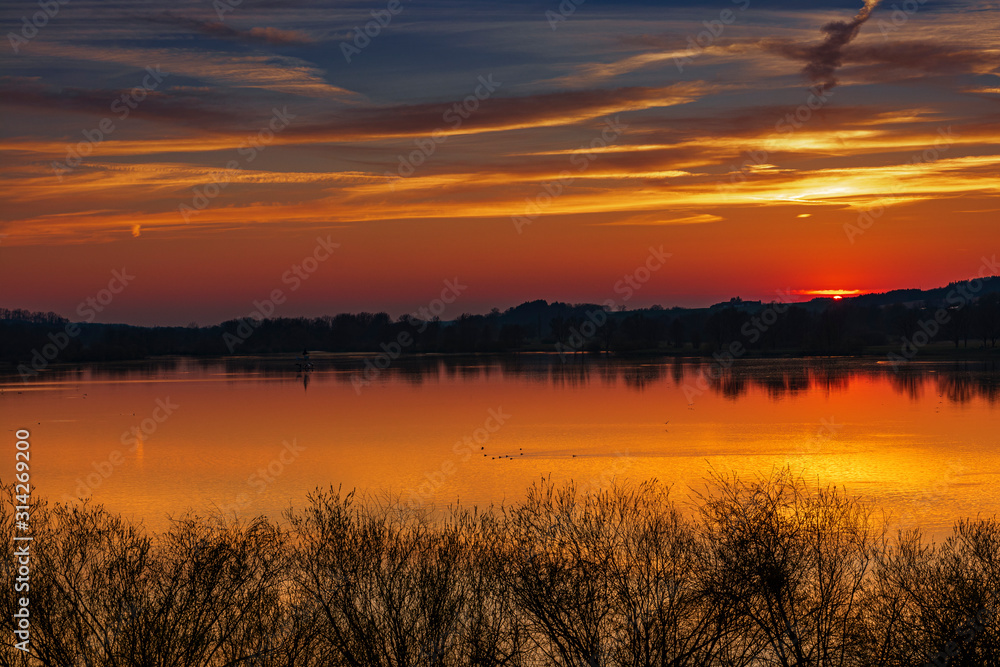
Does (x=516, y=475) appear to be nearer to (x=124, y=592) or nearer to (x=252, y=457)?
(x=252, y=457)

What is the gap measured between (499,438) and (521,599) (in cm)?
2233

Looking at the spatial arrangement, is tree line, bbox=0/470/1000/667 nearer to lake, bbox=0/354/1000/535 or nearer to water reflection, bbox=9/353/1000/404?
lake, bbox=0/354/1000/535

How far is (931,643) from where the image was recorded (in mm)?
16188

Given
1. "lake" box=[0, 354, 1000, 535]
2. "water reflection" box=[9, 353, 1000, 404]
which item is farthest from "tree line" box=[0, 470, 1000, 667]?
"water reflection" box=[9, 353, 1000, 404]

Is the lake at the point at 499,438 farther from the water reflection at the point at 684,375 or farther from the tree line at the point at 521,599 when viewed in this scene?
the tree line at the point at 521,599

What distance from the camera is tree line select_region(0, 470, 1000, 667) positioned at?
17.1 meters

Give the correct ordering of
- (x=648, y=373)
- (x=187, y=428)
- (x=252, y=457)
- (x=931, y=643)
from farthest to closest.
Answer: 1. (x=648, y=373)
2. (x=187, y=428)
3. (x=252, y=457)
4. (x=931, y=643)

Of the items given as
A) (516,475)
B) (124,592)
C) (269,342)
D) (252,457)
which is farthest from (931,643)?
(269,342)

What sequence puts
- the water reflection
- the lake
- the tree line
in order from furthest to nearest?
the water reflection → the lake → the tree line

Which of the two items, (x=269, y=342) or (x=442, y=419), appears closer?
(x=442, y=419)

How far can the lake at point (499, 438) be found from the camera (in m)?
29.7

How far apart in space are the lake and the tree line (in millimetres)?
4784

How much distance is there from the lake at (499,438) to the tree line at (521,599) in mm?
4784

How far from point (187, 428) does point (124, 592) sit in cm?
2961
